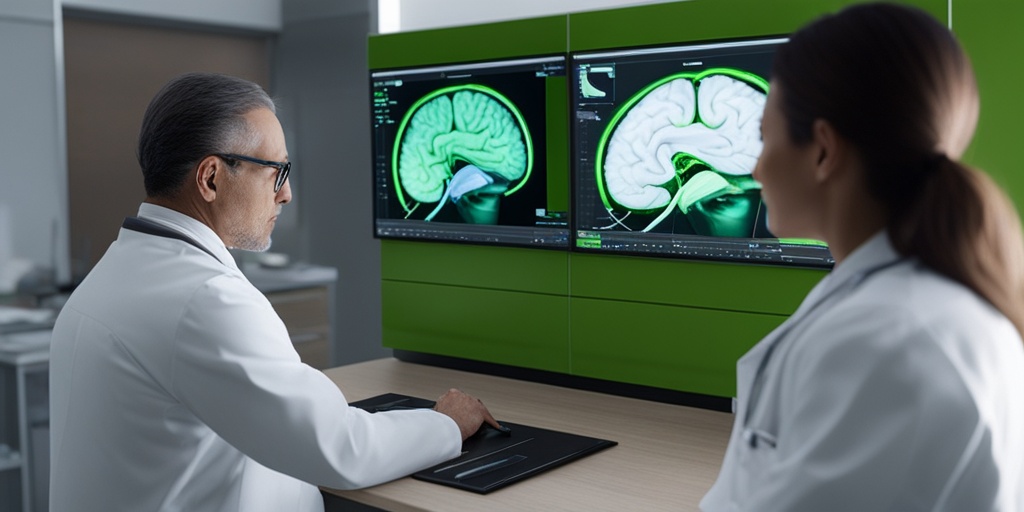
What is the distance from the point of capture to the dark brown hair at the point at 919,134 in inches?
37.4

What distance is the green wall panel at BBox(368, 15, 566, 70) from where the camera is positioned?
7.84 ft

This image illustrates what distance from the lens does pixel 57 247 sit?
375 cm

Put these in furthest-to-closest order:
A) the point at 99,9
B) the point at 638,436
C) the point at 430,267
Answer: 1. the point at 99,9
2. the point at 430,267
3. the point at 638,436

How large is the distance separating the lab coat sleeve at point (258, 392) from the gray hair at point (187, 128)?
241 millimetres

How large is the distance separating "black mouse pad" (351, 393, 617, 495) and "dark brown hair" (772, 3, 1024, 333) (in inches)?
36.8

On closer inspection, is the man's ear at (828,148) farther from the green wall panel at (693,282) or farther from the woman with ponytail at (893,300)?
the green wall panel at (693,282)

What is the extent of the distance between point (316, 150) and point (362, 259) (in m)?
0.58

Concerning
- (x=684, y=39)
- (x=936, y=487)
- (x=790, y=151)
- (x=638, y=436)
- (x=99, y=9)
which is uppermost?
(x=99, y=9)

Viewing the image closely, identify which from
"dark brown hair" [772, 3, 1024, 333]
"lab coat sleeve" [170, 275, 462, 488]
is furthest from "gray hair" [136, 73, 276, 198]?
"dark brown hair" [772, 3, 1024, 333]

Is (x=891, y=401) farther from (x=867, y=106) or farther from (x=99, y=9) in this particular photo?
(x=99, y=9)

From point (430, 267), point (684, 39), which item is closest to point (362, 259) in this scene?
point (430, 267)

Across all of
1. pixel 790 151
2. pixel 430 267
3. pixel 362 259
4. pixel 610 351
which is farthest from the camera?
pixel 362 259

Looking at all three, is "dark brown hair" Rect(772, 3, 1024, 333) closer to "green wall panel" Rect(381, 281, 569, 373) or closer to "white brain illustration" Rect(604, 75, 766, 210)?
"white brain illustration" Rect(604, 75, 766, 210)

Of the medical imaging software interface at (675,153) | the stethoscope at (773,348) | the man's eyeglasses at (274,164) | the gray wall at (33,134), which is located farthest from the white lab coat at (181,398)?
the gray wall at (33,134)
